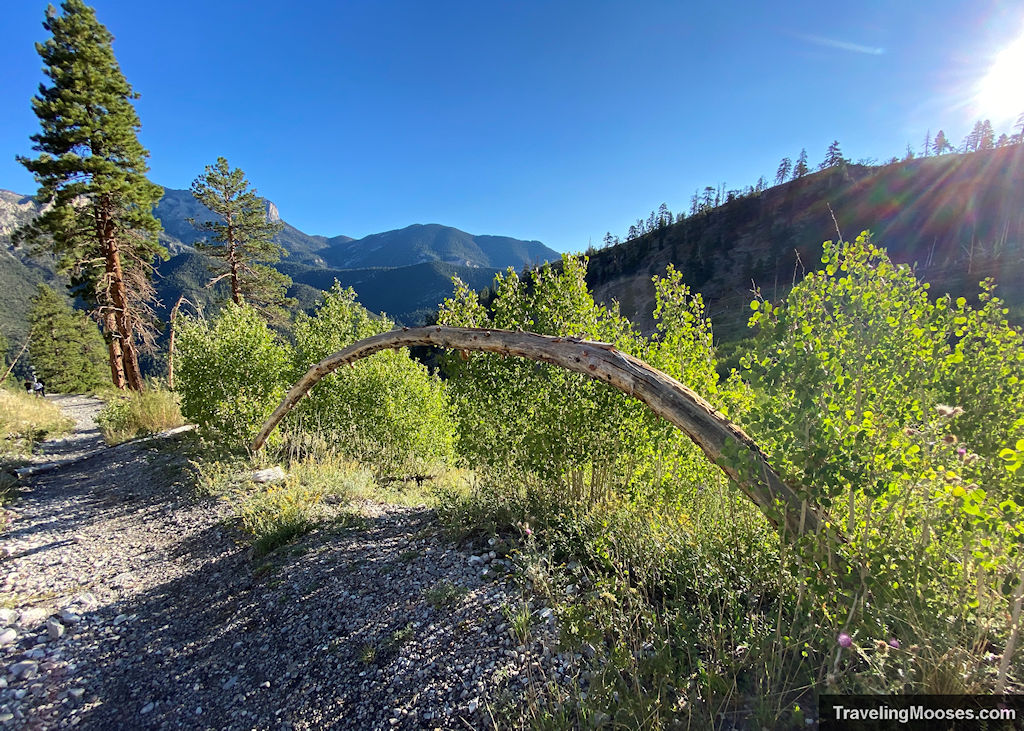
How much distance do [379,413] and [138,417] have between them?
9.09 meters

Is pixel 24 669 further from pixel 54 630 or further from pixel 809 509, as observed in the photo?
pixel 809 509

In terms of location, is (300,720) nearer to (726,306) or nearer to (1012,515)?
(1012,515)

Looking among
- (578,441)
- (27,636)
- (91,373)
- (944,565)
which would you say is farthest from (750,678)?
(91,373)

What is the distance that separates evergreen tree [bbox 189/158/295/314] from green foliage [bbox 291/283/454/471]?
12.8 metres

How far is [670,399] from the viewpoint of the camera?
3264mm

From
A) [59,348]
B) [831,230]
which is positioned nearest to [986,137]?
[831,230]

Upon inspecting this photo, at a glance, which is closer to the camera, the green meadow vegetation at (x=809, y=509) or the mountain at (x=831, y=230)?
the green meadow vegetation at (x=809, y=509)

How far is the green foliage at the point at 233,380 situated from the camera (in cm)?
853

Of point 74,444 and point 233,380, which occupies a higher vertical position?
point 233,380

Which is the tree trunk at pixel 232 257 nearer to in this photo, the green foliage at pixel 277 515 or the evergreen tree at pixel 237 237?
the evergreen tree at pixel 237 237

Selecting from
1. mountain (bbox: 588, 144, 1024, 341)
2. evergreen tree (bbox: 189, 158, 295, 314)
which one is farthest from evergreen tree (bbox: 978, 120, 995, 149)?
evergreen tree (bbox: 189, 158, 295, 314)

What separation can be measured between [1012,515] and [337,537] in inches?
213

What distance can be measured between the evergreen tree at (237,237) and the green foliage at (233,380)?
12025mm

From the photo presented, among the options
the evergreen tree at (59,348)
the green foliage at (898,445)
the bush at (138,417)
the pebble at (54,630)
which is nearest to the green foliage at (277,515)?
the pebble at (54,630)
